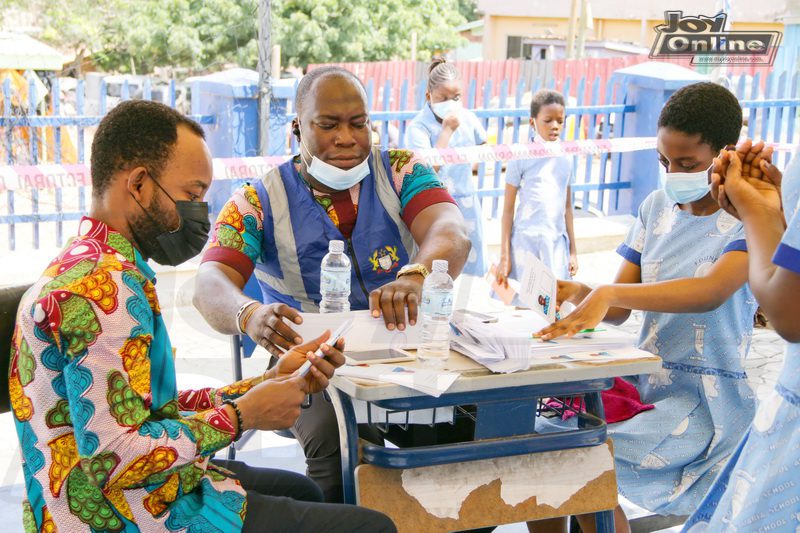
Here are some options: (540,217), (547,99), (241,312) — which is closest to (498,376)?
(241,312)

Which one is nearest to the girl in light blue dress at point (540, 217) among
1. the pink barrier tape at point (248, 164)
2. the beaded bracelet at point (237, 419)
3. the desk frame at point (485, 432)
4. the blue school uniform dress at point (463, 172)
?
the pink barrier tape at point (248, 164)

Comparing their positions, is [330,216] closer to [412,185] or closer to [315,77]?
[412,185]

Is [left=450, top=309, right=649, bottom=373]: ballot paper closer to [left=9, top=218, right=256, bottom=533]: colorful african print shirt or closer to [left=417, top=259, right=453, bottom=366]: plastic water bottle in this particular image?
Answer: [left=417, top=259, right=453, bottom=366]: plastic water bottle

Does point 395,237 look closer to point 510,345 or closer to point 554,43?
point 510,345

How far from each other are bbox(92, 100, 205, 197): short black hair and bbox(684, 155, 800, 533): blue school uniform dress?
51.8 inches

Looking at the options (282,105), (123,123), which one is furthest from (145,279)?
(282,105)

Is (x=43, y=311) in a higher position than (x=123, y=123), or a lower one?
A: lower

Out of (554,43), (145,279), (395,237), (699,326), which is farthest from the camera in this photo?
(554,43)

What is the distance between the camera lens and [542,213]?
5953 mm

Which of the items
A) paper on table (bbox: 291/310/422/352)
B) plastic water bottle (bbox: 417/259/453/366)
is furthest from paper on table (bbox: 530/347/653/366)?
paper on table (bbox: 291/310/422/352)

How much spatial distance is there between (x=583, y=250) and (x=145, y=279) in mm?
7631

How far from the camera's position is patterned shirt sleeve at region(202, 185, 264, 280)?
10.2ft

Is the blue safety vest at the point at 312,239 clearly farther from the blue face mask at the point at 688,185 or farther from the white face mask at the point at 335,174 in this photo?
the blue face mask at the point at 688,185

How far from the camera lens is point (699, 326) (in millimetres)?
2943
